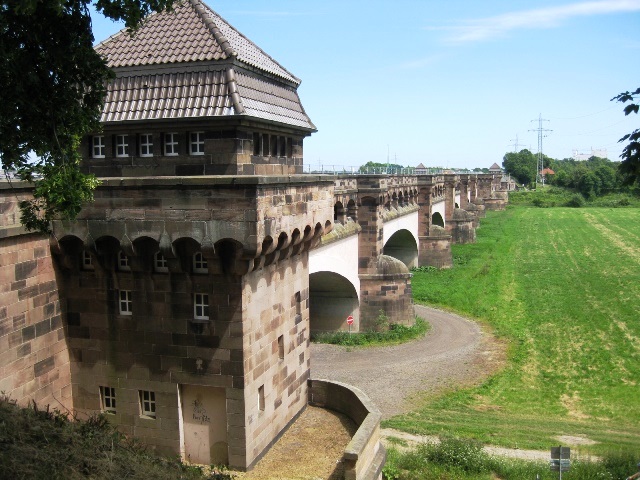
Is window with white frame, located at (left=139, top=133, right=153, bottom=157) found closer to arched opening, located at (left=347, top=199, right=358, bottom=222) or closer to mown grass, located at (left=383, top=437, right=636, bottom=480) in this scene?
mown grass, located at (left=383, top=437, right=636, bottom=480)

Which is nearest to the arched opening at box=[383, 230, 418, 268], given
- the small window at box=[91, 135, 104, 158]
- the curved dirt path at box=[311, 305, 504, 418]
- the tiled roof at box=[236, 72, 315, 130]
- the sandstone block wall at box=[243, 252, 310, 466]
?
the curved dirt path at box=[311, 305, 504, 418]

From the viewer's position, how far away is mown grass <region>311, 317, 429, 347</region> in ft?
108

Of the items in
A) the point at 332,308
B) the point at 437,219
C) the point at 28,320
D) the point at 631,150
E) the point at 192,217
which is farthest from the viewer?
the point at 437,219

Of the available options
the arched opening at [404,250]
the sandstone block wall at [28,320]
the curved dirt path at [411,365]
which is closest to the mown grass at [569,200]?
the arched opening at [404,250]

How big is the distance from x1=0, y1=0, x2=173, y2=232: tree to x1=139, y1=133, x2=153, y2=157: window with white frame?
145 inches

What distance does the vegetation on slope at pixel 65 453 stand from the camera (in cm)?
930

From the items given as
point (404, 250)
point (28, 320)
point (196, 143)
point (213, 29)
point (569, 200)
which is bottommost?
point (404, 250)

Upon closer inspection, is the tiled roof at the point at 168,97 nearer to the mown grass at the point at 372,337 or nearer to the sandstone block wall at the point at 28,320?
the sandstone block wall at the point at 28,320

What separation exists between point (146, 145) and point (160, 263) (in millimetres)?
2604

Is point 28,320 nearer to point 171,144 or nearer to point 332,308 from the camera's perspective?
point 171,144

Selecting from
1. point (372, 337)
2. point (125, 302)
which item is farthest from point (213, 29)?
point (372, 337)

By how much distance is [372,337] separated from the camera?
3359 centimetres

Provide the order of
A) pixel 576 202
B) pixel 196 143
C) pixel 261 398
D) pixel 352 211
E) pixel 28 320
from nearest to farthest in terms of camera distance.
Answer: pixel 28 320 → pixel 196 143 → pixel 261 398 → pixel 352 211 → pixel 576 202

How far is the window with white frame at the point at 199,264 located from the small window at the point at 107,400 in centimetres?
344
